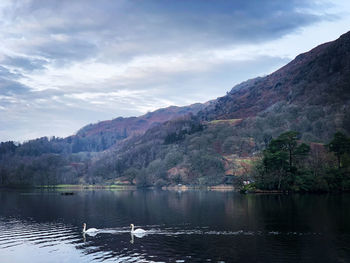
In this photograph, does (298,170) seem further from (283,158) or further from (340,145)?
(340,145)

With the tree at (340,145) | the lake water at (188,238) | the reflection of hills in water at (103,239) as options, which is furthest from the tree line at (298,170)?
the reflection of hills in water at (103,239)

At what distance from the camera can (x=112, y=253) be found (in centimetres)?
4169

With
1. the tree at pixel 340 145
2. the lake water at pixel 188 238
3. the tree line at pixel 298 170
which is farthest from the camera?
the tree at pixel 340 145

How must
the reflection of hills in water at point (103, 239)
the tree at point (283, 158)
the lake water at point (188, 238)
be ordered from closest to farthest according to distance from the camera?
the lake water at point (188, 238) → the reflection of hills in water at point (103, 239) → the tree at point (283, 158)

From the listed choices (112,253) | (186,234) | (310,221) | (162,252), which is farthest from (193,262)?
(310,221)

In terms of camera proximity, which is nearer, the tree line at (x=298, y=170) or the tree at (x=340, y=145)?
the tree line at (x=298, y=170)

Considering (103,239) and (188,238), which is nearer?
(188,238)

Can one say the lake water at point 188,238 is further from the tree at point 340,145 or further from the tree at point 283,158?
the tree at point 340,145

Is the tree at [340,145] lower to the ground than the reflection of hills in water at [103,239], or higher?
higher

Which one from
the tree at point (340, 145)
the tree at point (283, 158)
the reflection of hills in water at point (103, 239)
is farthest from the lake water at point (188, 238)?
the tree at point (340, 145)

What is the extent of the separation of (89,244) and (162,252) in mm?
10996

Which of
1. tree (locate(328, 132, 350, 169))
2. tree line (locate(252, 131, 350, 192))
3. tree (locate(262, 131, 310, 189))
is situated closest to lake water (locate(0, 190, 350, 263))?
tree (locate(262, 131, 310, 189))

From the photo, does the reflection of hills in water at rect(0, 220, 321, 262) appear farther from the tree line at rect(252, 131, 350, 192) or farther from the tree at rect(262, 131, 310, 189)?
the tree line at rect(252, 131, 350, 192)

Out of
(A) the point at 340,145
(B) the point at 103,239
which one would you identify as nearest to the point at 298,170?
(A) the point at 340,145
